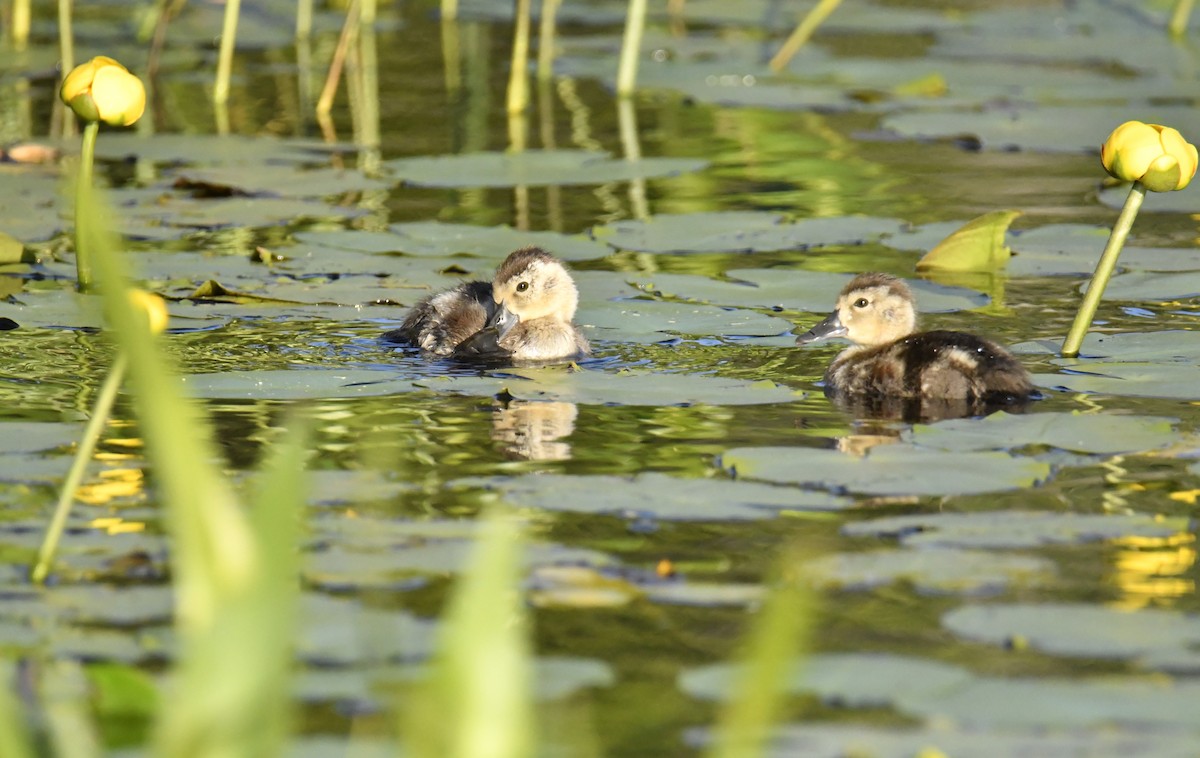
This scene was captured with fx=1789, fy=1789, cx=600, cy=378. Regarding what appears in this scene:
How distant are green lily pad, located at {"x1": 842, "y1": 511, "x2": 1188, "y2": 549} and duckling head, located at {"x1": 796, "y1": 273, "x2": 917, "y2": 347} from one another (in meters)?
2.05

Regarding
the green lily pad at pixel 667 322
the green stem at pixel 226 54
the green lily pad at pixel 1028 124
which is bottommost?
the green lily pad at pixel 667 322

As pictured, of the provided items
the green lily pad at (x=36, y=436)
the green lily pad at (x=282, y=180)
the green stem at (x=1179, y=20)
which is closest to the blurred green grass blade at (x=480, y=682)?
the green lily pad at (x=36, y=436)

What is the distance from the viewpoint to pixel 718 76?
13.3 meters

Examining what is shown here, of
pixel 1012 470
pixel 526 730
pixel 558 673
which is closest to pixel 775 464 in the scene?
pixel 1012 470

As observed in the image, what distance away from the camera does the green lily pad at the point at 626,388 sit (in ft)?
18.8

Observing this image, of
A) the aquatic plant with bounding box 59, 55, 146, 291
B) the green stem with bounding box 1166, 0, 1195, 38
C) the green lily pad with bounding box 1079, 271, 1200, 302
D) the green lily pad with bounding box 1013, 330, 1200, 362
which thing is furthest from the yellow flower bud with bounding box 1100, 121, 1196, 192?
the green stem with bounding box 1166, 0, 1195, 38

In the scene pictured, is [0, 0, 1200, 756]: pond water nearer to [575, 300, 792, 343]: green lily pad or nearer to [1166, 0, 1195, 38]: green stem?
[575, 300, 792, 343]: green lily pad

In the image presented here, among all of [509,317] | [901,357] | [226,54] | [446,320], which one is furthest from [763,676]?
[226,54]

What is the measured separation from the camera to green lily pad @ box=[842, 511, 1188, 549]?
4281 millimetres

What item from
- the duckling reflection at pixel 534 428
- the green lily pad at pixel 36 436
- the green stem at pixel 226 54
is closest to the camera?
the green lily pad at pixel 36 436

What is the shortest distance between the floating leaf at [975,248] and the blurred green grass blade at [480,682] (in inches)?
232

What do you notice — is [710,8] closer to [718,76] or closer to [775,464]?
[718,76]

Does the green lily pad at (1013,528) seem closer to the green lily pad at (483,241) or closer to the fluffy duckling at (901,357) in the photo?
the fluffy duckling at (901,357)

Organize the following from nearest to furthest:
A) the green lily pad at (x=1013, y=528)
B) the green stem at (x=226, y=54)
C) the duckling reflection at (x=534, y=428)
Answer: the green lily pad at (x=1013, y=528), the duckling reflection at (x=534, y=428), the green stem at (x=226, y=54)
